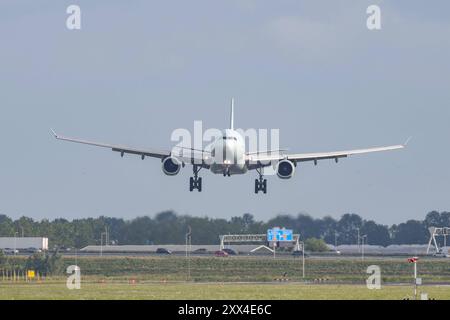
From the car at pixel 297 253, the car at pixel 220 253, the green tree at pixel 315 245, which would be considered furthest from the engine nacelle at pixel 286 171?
the green tree at pixel 315 245

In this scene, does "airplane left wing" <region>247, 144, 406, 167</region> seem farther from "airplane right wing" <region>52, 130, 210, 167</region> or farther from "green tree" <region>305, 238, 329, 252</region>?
"green tree" <region>305, 238, 329, 252</region>

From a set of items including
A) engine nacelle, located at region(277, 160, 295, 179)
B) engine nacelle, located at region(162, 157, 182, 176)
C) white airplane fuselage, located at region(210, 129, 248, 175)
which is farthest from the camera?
engine nacelle, located at region(162, 157, 182, 176)

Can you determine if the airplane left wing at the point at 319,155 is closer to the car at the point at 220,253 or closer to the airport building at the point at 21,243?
the car at the point at 220,253

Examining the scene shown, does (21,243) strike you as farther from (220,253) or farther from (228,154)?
(228,154)

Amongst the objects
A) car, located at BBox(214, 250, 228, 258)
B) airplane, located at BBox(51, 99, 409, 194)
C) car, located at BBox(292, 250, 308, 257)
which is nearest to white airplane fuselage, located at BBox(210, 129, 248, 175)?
airplane, located at BBox(51, 99, 409, 194)

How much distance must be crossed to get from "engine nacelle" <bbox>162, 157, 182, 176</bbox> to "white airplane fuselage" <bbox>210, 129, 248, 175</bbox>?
20.8 ft

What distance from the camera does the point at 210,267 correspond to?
139625 millimetres

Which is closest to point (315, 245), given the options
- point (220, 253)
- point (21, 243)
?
point (220, 253)

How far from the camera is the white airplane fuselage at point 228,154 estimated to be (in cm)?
9906

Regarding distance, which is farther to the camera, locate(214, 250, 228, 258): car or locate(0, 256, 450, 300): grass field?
locate(214, 250, 228, 258): car

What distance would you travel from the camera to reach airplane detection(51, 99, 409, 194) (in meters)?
99.5

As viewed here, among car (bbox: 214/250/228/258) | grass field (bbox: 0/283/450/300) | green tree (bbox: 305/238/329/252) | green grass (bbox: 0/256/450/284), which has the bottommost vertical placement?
grass field (bbox: 0/283/450/300)

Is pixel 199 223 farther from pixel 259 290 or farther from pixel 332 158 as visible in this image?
pixel 259 290
